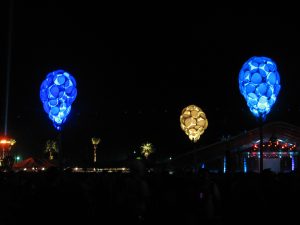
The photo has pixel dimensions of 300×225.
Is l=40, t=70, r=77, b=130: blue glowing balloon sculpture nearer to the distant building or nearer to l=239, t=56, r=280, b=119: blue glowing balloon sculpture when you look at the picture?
l=239, t=56, r=280, b=119: blue glowing balloon sculpture

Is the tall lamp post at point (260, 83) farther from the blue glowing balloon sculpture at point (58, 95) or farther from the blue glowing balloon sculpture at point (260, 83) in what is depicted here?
the blue glowing balloon sculpture at point (58, 95)

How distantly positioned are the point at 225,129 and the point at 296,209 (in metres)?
42.3

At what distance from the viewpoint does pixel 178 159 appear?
33562 millimetres

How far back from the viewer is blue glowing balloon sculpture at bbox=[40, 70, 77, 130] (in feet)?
55.9

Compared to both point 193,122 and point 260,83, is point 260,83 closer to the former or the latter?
point 260,83

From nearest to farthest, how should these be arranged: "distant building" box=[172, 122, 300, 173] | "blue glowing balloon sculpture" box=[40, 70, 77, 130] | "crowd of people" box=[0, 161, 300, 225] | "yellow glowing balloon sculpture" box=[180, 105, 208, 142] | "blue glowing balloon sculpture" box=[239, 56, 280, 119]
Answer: "crowd of people" box=[0, 161, 300, 225] → "blue glowing balloon sculpture" box=[239, 56, 280, 119] → "blue glowing balloon sculpture" box=[40, 70, 77, 130] → "yellow glowing balloon sculpture" box=[180, 105, 208, 142] → "distant building" box=[172, 122, 300, 173]

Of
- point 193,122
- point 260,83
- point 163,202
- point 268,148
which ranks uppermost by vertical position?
point 260,83

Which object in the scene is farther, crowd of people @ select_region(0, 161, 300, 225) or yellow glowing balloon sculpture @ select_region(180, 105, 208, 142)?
yellow glowing balloon sculpture @ select_region(180, 105, 208, 142)

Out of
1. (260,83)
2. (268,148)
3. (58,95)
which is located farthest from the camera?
(268,148)

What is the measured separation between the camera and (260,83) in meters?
14.7

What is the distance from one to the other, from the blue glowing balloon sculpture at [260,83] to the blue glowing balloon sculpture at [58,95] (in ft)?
21.2

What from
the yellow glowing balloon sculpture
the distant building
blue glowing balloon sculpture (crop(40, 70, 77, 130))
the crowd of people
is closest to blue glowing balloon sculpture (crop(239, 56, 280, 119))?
the crowd of people

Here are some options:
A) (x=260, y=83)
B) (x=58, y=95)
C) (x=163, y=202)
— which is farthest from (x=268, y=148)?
(x=163, y=202)

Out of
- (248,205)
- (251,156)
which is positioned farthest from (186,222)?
(251,156)
